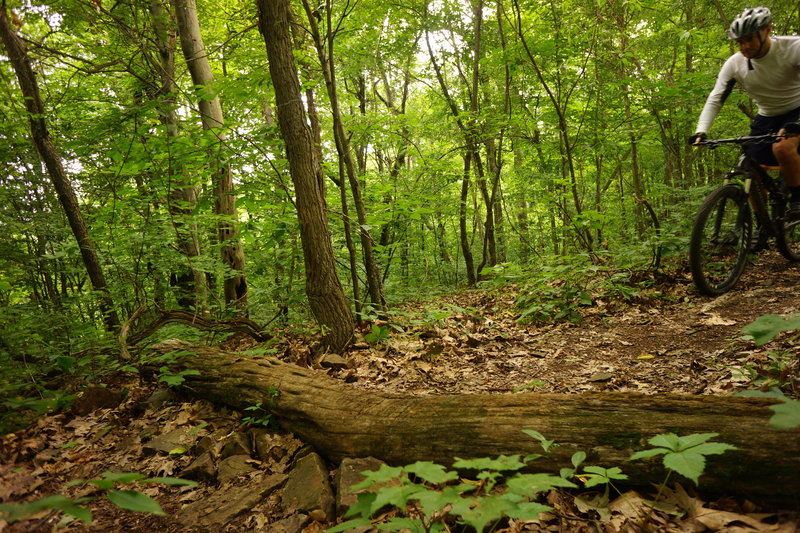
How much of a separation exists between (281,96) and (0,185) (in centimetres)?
664

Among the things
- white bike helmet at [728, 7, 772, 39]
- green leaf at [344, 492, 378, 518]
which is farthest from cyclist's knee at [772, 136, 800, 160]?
green leaf at [344, 492, 378, 518]

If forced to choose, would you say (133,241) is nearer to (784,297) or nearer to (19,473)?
(19,473)

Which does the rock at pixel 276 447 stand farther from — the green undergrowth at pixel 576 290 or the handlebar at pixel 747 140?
the handlebar at pixel 747 140

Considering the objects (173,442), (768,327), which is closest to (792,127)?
(768,327)

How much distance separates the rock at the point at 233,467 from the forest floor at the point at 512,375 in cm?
10

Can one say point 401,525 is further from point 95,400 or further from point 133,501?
point 95,400

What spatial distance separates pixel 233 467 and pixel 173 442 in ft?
2.43

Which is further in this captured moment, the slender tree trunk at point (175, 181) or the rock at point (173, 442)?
the slender tree trunk at point (175, 181)

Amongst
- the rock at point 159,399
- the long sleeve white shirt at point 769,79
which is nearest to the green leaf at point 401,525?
the rock at point 159,399

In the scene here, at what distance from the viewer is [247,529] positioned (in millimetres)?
2129

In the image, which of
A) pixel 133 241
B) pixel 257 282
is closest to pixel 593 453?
pixel 133 241

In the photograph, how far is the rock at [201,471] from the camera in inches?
105

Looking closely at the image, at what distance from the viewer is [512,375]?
12.1ft

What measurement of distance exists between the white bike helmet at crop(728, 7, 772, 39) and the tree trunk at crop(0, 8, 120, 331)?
25.7 ft
